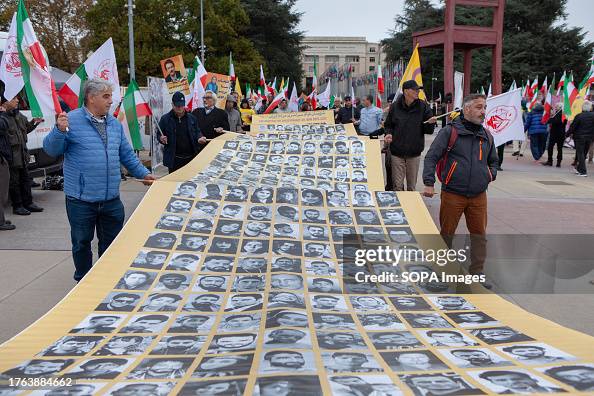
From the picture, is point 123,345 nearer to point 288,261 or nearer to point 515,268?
point 288,261

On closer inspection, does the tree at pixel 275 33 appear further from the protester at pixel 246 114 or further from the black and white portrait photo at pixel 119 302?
the black and white portrait photo at pixel 119 302

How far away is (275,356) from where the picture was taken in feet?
11.0

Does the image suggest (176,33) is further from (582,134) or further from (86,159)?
(86,159)

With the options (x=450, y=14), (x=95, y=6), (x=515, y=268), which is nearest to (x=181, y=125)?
(x=515, y=268)

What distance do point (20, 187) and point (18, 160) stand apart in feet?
1.82

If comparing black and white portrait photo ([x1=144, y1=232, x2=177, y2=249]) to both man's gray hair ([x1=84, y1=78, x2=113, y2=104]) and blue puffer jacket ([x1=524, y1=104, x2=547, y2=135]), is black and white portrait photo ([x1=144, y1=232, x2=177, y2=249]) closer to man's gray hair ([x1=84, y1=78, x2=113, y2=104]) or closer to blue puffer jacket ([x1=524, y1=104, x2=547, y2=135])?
man's gray hair ([x1=84, y1=78, x2=113, y2=104])

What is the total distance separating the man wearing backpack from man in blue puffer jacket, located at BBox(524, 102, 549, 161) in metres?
12.8

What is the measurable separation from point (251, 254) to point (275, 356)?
6.14 feet

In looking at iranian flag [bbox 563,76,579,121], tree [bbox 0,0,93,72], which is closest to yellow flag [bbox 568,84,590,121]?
iranian flag [bbox 563,76,579,121]

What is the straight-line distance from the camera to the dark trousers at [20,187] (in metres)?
8.75

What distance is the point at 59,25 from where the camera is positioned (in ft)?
105

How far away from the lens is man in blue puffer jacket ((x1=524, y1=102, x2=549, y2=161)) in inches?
670

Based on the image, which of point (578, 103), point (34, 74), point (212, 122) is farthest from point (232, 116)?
point (578, 103)

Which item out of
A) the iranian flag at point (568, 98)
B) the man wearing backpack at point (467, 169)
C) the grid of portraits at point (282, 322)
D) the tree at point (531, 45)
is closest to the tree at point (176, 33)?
the tree at point (531, 45)
